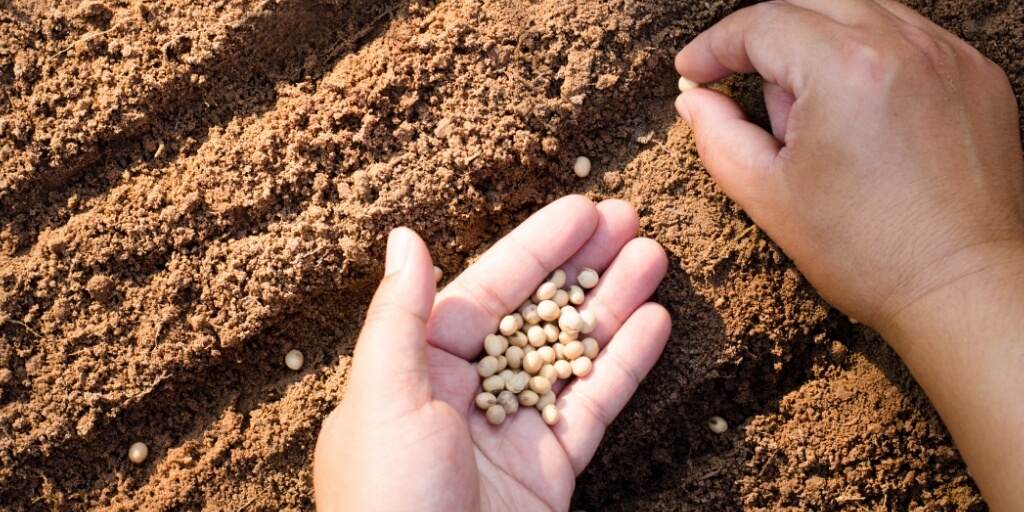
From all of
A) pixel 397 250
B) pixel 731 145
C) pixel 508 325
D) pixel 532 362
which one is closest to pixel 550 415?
pixel 532 362

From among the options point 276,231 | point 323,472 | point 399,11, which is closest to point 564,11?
point 399,11

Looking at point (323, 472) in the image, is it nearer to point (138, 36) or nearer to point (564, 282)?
point (564, 282)

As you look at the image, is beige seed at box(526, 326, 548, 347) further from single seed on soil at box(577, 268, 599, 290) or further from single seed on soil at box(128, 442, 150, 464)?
single seed on soil at box(128, 442, 150, 464)

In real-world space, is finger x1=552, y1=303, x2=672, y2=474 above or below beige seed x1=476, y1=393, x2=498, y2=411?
below

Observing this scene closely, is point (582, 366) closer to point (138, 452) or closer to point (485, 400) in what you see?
point (485, 400)

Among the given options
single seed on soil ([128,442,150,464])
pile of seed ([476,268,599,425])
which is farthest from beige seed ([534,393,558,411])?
single seed on soil ([128,442,150,464])

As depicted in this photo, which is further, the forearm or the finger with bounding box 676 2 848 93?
the finger with bounding box 676 2 848 93
